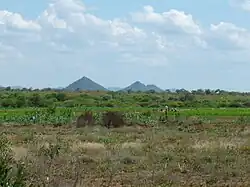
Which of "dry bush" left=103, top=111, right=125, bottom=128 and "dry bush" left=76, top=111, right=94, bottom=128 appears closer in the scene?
"dry bush" left=76, top=111, right=94, bottom=128

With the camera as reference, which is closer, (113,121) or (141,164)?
(141,164)

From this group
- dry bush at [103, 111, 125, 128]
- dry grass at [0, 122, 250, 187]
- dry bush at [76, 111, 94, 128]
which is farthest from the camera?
dry bush at [103, 111, 125, 128]

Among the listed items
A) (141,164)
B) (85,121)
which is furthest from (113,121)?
(141,164)

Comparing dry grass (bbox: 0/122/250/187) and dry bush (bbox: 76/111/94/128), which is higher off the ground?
dry bush (bbox: 76/111/94/128)

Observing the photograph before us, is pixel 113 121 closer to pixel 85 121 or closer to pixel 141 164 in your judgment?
pixel 85 121

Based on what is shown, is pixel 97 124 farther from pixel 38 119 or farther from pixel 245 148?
pixel 245 148

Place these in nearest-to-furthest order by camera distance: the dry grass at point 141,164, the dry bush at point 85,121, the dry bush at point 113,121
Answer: the dry grass at point 141,164, the dry bush at point 85,121, the dry bush at point 113,121

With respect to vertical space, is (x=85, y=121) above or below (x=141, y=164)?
above

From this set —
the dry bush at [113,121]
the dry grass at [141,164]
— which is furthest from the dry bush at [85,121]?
the dry grass at [141,164]

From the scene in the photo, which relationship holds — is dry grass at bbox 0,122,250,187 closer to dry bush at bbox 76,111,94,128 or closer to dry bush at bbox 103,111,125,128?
dry bush at bbox 76,111,94,128

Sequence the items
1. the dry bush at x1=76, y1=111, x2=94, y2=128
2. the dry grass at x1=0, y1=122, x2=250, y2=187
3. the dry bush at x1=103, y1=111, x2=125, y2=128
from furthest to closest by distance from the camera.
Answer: the dry bush at x1=103, y1=111, x2=125, y2=128, the dry bush at x1=76, y1=111, x2=94, y2=128, the dry grass at x1=0, y1=122, x2=250, y2=187

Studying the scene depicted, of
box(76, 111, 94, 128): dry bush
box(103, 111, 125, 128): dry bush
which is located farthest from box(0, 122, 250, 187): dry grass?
box(103, 111, 125, 128): dry bush

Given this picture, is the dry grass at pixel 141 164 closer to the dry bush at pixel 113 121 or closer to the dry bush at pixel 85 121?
the dry bush at pixel 85 121

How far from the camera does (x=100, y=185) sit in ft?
49.4
